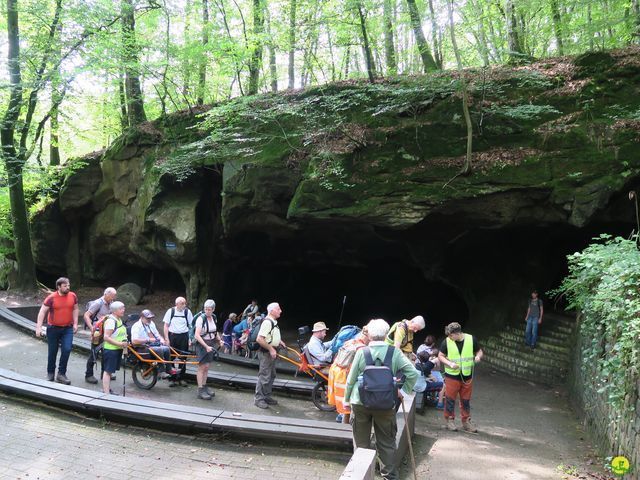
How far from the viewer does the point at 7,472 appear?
4.67 metres

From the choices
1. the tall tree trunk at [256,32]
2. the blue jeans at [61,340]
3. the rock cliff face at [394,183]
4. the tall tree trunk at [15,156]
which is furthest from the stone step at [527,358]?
the tall tree trunk at [15,156]

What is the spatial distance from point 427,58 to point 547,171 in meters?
6.93

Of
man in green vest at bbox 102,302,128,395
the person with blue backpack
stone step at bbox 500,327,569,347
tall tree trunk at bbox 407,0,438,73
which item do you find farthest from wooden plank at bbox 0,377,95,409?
tall tree trunk at bbox 407,0,438,73

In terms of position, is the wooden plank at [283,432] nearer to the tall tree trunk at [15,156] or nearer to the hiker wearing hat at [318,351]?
the hiker wearing hat at [318,351]

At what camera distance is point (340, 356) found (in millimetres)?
5832

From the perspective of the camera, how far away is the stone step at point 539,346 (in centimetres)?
1179

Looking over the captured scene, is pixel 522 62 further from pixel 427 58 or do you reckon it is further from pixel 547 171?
pixel 547 171

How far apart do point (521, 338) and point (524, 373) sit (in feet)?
4.45

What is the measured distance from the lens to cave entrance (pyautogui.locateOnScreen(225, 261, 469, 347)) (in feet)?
64.3

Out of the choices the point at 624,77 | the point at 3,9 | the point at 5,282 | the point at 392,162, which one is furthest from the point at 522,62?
the point at 5,282

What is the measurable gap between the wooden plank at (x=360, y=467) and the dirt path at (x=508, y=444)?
167 centimetres

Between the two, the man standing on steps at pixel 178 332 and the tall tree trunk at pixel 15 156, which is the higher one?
the tall tree trunk at pixel 15 156

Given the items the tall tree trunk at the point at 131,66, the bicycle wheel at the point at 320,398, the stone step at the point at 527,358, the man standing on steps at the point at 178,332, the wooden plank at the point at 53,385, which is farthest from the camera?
the tall tree trunk at the point at 131,66

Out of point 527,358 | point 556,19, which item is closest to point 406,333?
point 527,358
